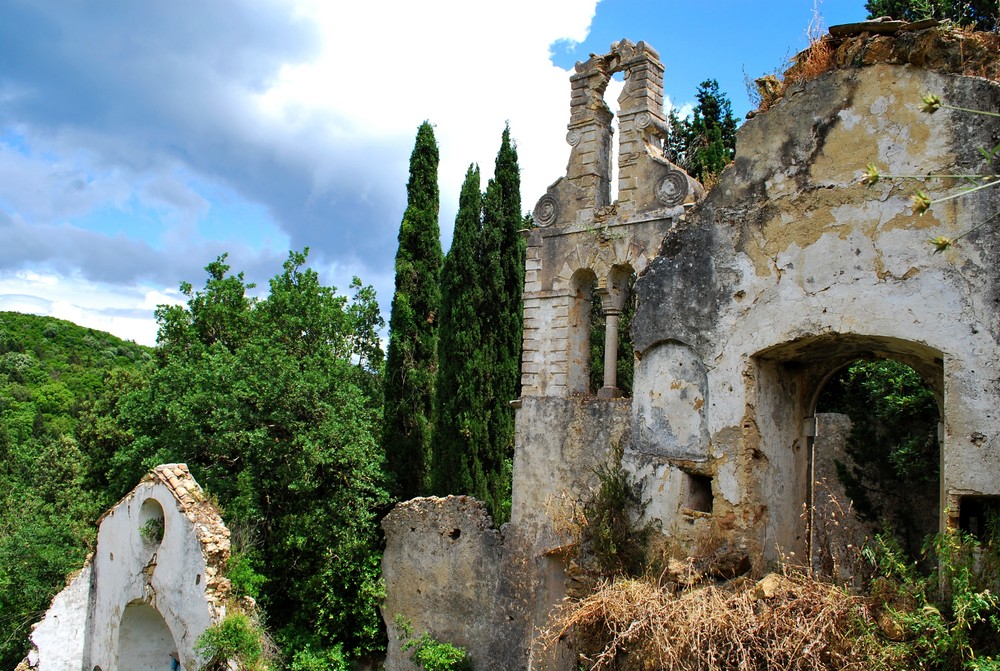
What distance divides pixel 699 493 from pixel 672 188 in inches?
198

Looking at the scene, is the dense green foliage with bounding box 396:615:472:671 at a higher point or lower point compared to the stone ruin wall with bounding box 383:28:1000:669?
lower

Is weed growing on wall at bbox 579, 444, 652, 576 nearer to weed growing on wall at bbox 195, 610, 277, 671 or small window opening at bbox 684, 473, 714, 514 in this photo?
small window opening at bbox 684, 473, 714, 514

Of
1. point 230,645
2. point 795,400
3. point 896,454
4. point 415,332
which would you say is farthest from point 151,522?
point 896,454

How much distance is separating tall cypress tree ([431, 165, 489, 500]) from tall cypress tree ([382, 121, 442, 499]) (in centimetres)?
56

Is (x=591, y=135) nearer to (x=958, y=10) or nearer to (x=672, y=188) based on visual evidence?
(x=672, y=188)

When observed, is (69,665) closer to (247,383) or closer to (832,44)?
(247,383)

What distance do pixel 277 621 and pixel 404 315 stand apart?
577 centimetres

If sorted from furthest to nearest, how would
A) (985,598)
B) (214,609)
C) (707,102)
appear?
(707,102) < (214,609) < (985,598)

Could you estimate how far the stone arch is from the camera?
6.04m

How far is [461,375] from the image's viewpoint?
14.4 meters

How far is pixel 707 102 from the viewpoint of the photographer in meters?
18.9

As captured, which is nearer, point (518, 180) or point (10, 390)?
point (518, 180)

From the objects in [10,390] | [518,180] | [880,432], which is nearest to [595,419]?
[880,432]

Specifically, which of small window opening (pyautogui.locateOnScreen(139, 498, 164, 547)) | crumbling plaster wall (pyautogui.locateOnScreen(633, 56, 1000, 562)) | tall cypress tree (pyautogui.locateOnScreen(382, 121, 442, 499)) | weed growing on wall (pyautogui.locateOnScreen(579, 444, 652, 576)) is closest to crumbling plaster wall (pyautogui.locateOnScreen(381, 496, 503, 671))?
tall cypress tree (pyautogui.locateOnScreen(382, 121, 442, 499))
